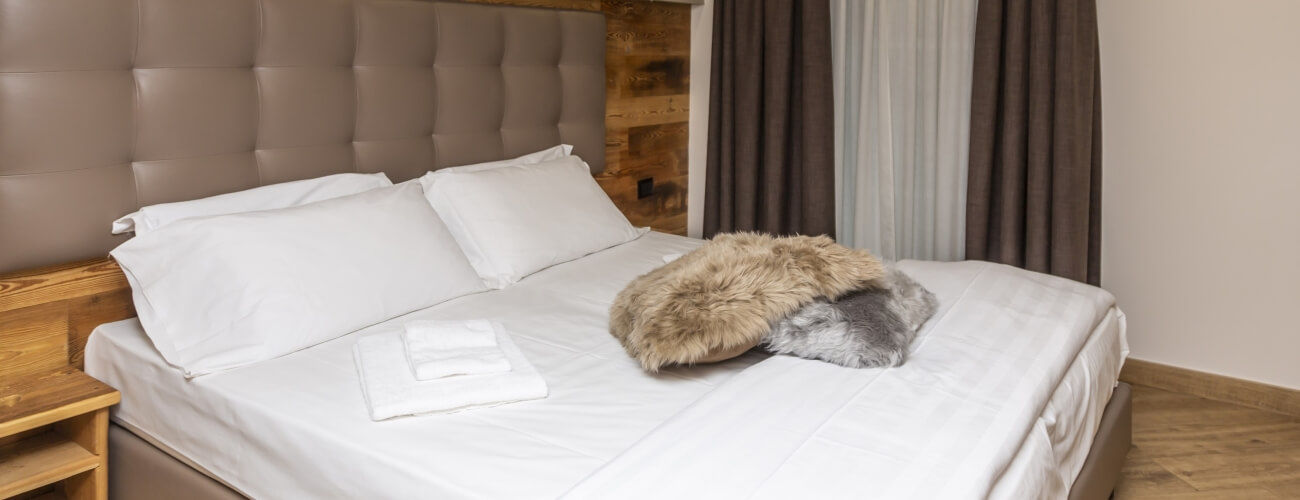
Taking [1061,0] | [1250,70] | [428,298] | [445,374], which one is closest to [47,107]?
[428,298]

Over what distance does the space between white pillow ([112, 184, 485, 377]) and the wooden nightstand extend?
0.63 feet

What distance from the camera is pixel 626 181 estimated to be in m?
3.66

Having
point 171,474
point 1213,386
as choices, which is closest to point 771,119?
point 1213,386

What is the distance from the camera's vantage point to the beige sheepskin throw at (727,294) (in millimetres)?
1842

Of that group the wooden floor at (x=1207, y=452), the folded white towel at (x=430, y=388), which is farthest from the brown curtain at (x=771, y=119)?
the folded white towel at (x=430, y=388)

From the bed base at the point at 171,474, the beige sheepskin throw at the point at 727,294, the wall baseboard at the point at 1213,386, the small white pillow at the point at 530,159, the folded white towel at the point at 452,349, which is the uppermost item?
the small white pillow at the point at 530,159

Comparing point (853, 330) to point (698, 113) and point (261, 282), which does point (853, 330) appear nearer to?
point (261, 282)

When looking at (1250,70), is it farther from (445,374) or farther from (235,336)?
(235,336)

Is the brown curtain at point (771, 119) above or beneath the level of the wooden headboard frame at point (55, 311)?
above

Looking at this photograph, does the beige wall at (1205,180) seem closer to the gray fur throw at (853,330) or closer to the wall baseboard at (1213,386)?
the wall baseboard at (1213,386)

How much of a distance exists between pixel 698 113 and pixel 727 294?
2.18 metres

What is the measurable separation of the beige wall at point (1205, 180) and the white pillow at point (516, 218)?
1.82 metres

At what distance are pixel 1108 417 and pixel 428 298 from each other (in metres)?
1.67

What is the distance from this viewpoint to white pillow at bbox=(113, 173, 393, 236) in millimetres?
2123
